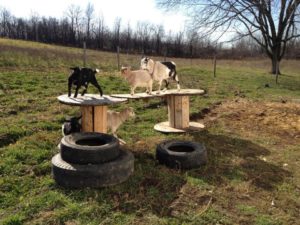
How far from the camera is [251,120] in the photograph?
8250 mm

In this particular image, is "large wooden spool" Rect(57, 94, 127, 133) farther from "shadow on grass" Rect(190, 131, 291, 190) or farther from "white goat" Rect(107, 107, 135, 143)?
"shadow on grass" Rect(190, 131, 291, 190)

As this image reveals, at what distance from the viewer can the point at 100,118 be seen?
5.49m

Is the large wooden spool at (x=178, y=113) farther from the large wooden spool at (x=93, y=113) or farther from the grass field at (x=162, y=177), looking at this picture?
the large wooden spool at (x=93, y=113)

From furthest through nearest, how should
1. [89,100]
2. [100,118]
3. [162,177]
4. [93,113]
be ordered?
1. [100,118]
2. [93,113]
3. [89,100]
4. [162,177]

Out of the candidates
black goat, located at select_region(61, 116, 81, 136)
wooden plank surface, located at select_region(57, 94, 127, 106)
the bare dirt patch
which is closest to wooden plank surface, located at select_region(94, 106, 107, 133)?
wooden plank surface, located at select_region(57, 94, 127, 106)

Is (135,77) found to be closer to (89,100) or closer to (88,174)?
(89,100)

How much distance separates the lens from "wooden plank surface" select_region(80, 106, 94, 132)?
536cm

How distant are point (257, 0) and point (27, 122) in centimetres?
2086

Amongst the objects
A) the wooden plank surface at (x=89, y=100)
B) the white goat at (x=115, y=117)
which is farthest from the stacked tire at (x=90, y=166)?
the white goat at (x=115, y=117)

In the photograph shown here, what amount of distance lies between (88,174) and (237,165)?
2.46 metres

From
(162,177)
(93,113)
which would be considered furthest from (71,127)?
(162,177)

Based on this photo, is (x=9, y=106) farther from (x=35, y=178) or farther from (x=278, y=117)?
Answer: (x=278, y=117)

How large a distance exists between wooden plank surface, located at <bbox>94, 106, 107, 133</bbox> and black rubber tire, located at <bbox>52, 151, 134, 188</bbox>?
1.29m

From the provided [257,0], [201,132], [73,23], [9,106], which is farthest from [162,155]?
[73,23]
